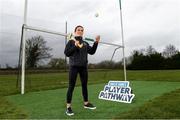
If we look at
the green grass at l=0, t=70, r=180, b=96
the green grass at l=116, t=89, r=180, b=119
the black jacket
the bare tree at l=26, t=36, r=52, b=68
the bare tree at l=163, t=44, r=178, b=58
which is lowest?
the green grass at l=116, t=89, r=180, b=119

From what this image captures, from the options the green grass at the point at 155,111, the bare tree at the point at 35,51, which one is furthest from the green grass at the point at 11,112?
the bare tree at the point at 35,51

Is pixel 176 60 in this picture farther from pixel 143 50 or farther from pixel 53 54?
pixel 53 54

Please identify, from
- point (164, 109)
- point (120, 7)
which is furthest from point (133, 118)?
point (120, 7)

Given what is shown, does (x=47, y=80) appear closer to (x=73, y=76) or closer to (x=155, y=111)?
(x=73, y=76)

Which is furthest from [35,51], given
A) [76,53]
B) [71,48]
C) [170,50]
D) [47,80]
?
[170,50]

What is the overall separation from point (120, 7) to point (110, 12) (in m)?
1.62

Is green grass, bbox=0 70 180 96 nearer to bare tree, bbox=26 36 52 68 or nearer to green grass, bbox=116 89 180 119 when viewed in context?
bare tree, bbox=26 36 52 68

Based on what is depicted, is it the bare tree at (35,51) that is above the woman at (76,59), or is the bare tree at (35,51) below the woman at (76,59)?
above

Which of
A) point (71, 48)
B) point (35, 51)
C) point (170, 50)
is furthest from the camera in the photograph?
point (170, 50)

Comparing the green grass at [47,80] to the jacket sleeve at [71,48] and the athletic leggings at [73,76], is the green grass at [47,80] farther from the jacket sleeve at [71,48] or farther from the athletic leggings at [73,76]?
the jacket sleeve at [71,48]

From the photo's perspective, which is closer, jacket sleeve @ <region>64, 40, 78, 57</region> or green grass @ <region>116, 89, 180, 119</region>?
green grass @ <region>116, 89, 180, 119</region>

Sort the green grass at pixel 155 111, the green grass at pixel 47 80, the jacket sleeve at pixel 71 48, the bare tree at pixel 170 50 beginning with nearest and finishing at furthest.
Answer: the green grass at pixel 155 111
the jacket sleeve at pixel 71 48
the green grass at pixel 47 80
the bare tree at pixel 170 50

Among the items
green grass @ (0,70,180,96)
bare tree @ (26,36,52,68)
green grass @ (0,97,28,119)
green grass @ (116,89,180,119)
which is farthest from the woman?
bare tree @ (26,36,52,68)

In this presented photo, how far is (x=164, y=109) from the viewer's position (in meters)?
5.21
